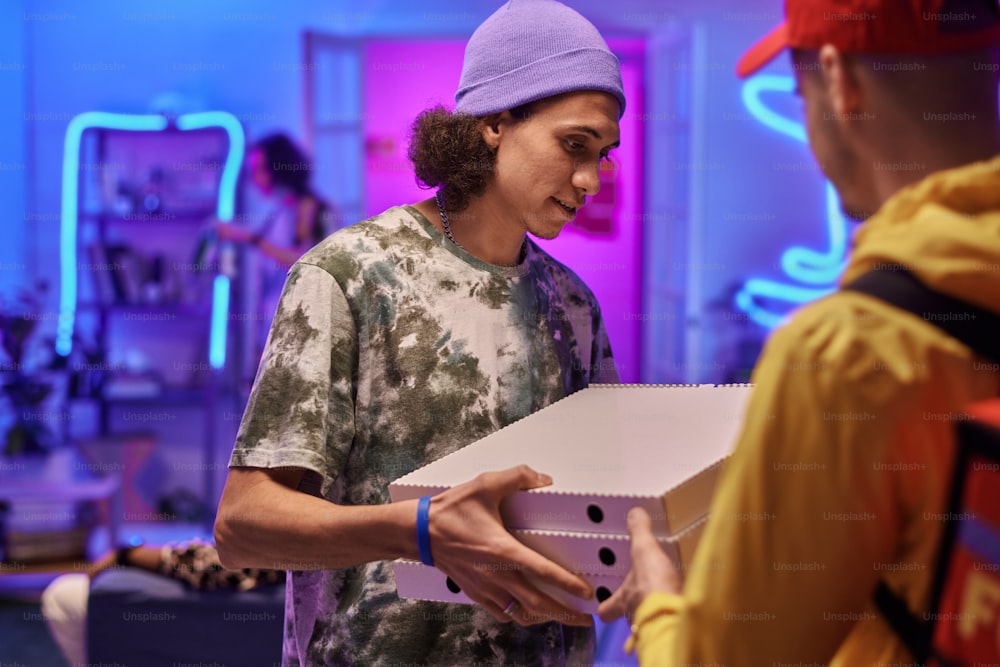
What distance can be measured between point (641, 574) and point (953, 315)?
16.8 inches

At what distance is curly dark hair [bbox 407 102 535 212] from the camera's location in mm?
1795

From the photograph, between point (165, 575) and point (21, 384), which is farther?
point (21, 384)

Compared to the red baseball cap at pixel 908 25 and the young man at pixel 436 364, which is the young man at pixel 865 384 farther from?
the young man at pixel 436 364

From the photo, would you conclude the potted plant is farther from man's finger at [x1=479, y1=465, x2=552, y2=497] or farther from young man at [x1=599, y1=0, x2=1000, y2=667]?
young man at [x1=599, y1=0, x2=1000, y2=667]

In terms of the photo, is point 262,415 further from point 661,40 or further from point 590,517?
point 661,40

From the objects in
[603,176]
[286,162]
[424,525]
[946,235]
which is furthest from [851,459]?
[603,176]

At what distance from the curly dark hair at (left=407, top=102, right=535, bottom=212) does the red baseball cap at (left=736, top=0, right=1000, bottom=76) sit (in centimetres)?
94

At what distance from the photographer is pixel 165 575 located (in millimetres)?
3242

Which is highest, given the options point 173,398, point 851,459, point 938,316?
point 938,316

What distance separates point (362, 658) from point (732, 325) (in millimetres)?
5703

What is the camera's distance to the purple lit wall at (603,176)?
7.39 m

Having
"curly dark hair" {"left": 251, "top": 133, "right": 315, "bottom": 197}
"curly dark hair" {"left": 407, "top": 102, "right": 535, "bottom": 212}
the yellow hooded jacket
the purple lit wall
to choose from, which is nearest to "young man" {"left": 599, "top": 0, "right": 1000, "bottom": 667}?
the yellow hooded jacket

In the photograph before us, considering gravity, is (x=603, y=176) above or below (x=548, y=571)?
above

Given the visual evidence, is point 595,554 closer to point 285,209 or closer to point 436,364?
point 436,364
